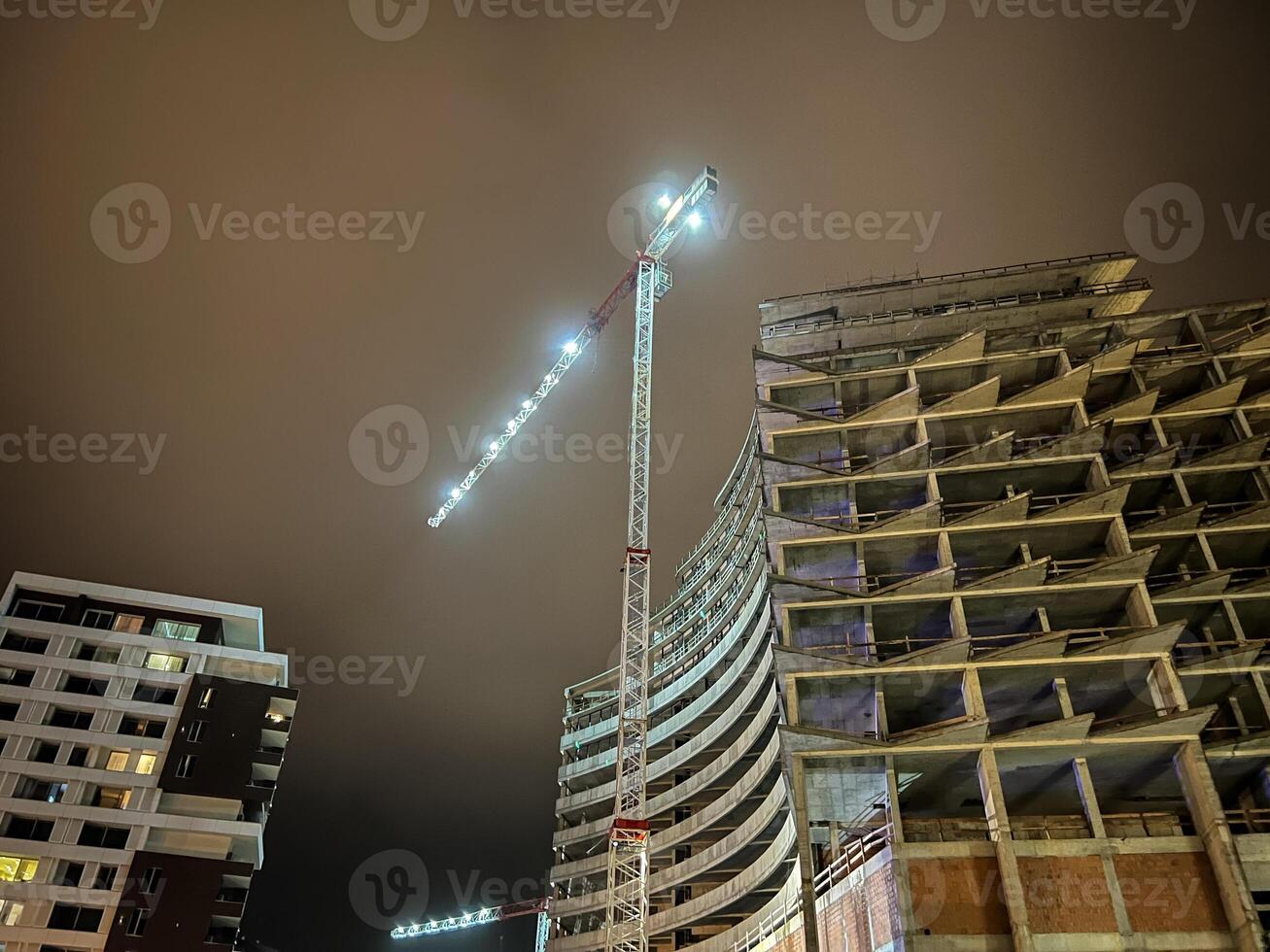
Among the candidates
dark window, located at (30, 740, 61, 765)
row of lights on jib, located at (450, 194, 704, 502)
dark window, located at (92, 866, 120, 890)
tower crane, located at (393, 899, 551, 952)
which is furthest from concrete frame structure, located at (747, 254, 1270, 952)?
tower crane, located at (393, 899, 551, 952)

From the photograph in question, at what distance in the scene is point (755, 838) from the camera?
186 feet

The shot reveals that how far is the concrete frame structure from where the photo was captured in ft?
114

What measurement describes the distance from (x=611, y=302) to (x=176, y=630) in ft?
150

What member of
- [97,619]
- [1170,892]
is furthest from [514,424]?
[1170,892]

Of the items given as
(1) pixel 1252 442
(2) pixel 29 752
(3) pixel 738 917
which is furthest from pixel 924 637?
(2) pixel 29 752

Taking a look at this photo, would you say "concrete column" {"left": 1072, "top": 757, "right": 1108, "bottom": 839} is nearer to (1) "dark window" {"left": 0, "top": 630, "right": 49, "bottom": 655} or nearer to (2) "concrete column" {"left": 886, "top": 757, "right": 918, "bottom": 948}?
(2) "concrete column" {"left": 886, "top": 757, "right": 918, "bottom": 948}

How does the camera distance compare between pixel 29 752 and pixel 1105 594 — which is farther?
pixel 29 752

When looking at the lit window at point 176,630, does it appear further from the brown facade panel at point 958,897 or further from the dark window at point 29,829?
the brown facade panel at point 958,897

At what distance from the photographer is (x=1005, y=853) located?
3441 centimetres

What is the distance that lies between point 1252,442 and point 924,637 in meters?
19.0

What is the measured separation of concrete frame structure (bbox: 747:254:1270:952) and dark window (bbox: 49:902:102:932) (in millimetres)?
44347

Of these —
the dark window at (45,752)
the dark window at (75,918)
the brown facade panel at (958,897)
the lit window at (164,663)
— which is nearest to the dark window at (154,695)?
the lit window at (164,663)

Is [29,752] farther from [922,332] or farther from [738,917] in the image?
[922,332]

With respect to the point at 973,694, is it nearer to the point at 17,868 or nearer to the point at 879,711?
the point at 879,711
